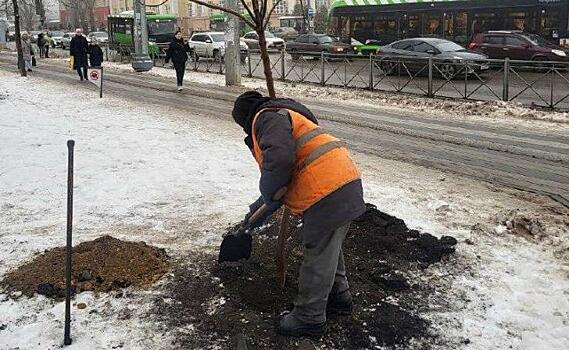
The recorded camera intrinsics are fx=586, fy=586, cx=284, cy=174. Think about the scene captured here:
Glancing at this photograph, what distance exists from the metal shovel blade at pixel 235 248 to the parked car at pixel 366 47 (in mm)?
24164

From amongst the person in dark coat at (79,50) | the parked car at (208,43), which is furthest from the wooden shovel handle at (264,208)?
the parked car at (208,43)

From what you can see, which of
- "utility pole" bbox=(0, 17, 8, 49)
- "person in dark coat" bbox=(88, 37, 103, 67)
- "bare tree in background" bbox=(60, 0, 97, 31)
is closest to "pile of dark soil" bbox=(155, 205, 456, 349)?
"person in dark coat" bbox=(88, 37, 103, 67)

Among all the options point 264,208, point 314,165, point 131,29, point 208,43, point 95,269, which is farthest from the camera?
point 131,29

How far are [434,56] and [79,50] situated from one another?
1182 centimetres

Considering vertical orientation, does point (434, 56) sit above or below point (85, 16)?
below

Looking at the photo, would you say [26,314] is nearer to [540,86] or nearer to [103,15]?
[540,86]

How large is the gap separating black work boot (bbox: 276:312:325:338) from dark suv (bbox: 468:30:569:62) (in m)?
19.0

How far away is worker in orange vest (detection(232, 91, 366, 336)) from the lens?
316cm

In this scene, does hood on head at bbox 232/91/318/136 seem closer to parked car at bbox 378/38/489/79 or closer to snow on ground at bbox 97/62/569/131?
snow on ground at bbox 97/62/569/131

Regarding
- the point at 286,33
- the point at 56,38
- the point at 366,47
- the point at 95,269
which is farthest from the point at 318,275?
the point at 56,38

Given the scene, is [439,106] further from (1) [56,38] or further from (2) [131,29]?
(1) [56,38]

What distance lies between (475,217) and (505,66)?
9028 millimetres

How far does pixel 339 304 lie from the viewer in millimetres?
3723

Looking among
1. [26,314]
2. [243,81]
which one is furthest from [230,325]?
[243,81]
